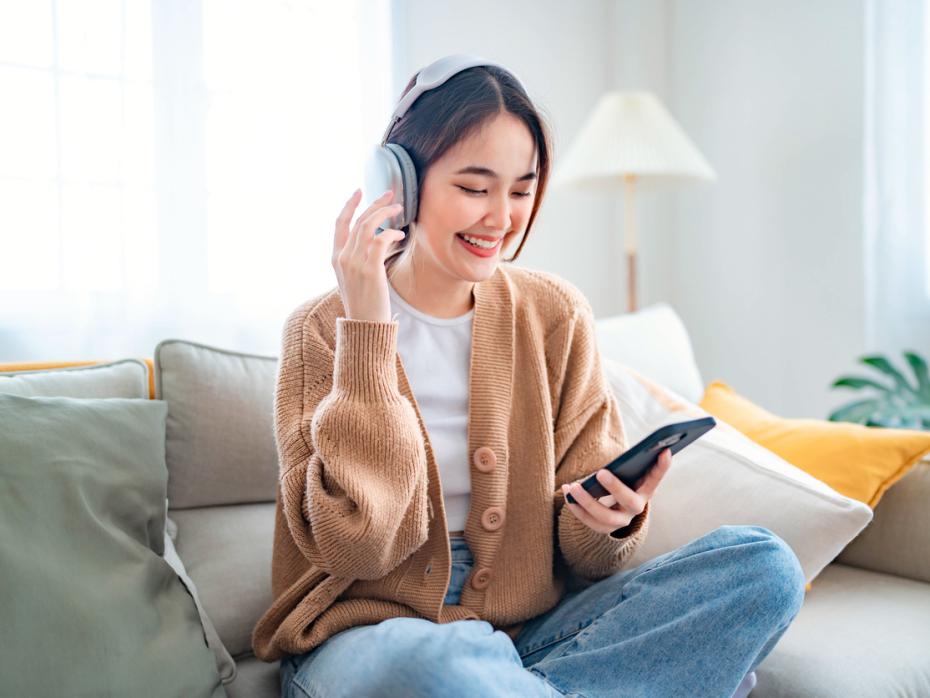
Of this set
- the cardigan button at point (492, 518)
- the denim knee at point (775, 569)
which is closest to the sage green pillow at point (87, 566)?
the cardigan button at point (492, 518)

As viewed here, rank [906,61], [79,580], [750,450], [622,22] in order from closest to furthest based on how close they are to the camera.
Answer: [79,580]
[750,450]
[906,61]
[622,22]

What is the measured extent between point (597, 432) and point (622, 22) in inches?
89.1

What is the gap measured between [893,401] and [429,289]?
1.63 m

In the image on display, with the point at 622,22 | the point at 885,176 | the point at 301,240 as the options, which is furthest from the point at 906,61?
the point at 301,240

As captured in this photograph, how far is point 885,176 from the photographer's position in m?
2.56

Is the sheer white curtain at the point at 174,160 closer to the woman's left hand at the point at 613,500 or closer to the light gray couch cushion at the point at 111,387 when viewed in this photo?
the light gray couch cushion at the point at 111,387

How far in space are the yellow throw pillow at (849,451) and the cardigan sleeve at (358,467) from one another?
0.78m

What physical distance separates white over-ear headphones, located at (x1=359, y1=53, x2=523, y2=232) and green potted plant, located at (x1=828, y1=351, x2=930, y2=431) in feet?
5.11

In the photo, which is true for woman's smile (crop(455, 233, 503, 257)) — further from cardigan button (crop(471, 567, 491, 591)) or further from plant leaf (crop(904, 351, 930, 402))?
plant leaf (crop(904, 351, 930, 402))

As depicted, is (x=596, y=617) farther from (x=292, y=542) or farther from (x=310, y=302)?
(x=310, y=302)

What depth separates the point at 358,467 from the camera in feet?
3.40

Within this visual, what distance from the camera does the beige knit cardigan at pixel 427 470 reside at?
104cm

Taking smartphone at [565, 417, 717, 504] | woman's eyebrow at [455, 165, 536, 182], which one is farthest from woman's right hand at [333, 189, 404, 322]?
smartphone at [565, 417, 717, 504]

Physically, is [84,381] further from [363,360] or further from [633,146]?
[633,146]
